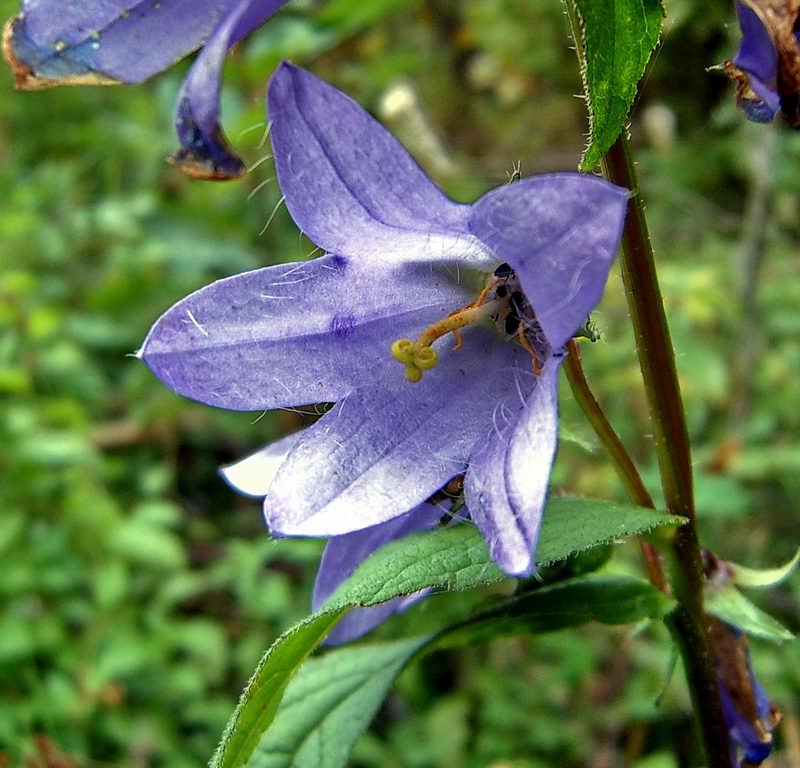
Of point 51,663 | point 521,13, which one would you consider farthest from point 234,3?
point 521,13

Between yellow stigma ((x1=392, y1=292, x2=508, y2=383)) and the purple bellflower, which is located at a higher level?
yellow stigma ((x1=392, y1=292, x2=508, y2=383))

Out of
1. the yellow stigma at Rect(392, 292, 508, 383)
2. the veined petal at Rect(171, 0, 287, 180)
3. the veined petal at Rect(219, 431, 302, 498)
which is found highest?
the veined petal at Rect(171, 0, 287, 180)

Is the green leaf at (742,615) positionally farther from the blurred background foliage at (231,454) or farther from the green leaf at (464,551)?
the blurred background foliage at (231,454)

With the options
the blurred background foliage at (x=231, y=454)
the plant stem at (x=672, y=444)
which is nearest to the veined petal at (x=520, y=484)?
the plant stem at (x=672, y=444)

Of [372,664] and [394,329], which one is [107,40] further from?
[372,664]

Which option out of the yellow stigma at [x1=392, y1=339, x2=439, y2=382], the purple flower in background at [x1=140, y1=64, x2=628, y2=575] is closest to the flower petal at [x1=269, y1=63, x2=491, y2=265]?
the purple flower in background at [x1=140, y1=64, x2=628, y2=575]

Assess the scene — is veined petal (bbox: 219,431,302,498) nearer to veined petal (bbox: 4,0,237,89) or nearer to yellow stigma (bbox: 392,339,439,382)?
yellow stigma (bbox: 392,339,439,382)

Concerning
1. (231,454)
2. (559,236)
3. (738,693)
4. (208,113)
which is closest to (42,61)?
(208,113)
